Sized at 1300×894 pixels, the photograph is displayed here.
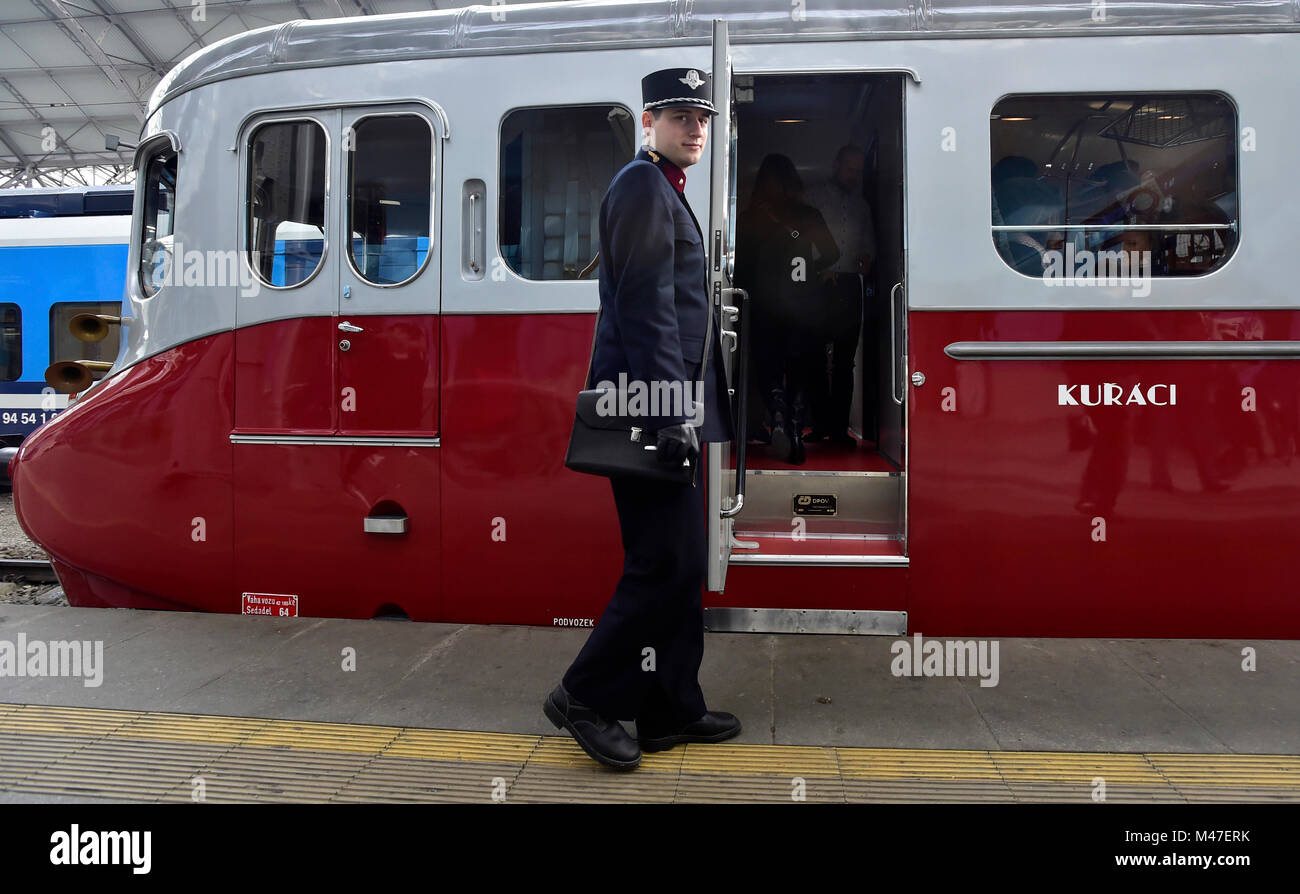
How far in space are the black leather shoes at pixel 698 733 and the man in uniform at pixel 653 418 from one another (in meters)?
0.02

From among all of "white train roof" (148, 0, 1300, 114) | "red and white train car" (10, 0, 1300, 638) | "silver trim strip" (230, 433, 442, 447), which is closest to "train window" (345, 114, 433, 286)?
"red and white train car" (10, 0, 1300, 638)

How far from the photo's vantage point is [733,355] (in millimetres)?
3896

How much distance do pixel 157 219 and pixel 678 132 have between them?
10.3 ft

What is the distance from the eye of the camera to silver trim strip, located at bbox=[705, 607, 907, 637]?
3650mm

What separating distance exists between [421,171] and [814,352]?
2261 mm

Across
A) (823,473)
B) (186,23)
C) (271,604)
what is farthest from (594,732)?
(186,23)

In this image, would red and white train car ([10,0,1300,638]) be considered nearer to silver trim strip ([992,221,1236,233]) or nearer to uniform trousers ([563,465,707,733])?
silver trim strip ([992,221,1236,233])

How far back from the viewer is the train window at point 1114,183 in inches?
142

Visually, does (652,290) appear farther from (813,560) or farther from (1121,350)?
(1121,350)

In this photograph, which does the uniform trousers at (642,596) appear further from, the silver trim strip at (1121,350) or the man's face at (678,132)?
the silver trim strip at (1121,350)

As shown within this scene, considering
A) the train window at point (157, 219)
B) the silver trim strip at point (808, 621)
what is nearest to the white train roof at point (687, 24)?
the train window at point (157, 219)

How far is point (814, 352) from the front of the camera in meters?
4.94
